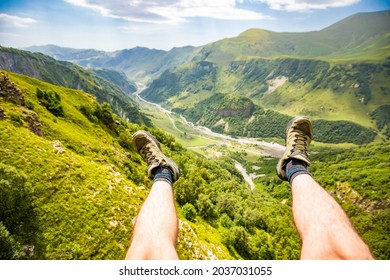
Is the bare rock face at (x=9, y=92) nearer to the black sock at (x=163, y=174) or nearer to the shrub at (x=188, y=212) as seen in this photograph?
the shrub at (x=188, y=212)

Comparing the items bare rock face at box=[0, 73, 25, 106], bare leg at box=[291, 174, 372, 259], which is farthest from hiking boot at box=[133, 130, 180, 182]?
bare rock face at box=[0, 73, 25, 106]

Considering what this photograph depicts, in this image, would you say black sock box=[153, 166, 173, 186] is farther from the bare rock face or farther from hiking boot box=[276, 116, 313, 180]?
the bare rock face

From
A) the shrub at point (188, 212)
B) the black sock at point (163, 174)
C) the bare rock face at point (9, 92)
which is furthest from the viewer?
the shrub at point (188, 212)

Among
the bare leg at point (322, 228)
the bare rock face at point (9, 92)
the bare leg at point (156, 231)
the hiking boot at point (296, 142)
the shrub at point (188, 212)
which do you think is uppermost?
the hiking boot at point (296, 142)

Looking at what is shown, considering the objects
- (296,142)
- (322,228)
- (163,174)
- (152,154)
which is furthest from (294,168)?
(152,154)

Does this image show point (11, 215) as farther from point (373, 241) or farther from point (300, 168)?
point (373, 241)

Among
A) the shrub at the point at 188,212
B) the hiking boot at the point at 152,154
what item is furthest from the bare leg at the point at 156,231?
the shrub at the point at 188,212
